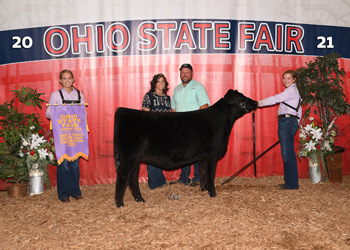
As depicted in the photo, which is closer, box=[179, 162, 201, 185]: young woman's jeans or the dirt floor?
the dirt floor

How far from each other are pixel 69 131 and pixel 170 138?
1466mm

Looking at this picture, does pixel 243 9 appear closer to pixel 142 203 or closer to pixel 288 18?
pixel 288 18

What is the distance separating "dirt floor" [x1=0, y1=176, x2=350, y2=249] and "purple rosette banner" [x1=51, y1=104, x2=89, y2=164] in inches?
27.4

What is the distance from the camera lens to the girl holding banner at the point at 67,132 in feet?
12.3

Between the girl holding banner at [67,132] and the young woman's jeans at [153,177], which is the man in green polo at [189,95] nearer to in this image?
the young woman's jeans at [153,177]

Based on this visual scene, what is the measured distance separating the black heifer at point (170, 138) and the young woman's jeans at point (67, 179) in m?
0.89

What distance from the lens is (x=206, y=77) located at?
5.03 metres

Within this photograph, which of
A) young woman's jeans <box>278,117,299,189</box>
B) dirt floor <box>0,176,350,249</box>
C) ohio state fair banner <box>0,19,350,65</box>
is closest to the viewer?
dirt floor <box>0,176,350,249</box>

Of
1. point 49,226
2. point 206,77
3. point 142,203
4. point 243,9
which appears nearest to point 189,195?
point 142,203

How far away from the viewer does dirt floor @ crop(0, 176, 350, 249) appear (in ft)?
8.06

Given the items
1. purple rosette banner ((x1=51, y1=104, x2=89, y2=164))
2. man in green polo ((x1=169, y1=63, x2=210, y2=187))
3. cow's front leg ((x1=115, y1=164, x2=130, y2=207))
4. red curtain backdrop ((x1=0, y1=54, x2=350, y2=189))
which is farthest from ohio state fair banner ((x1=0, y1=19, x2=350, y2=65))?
cow's front leg ((x1=115, y1=164, x2=130, y2=207))

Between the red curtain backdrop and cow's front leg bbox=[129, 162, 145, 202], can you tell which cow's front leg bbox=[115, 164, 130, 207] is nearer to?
cow's front leg bbox=[129, 162, 145, 202]

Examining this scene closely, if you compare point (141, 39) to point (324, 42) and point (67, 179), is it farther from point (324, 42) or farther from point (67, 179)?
point (324, 42)

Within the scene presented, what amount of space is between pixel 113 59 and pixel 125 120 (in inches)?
79.3
